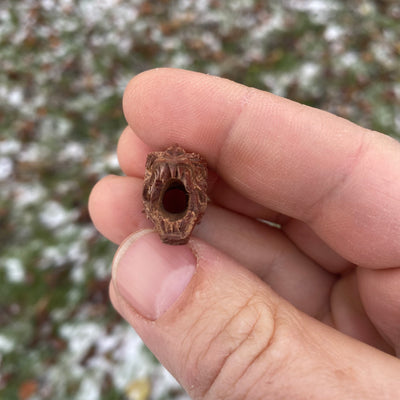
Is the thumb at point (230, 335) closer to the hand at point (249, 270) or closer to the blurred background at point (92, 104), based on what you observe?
the hand at point (249, 270)

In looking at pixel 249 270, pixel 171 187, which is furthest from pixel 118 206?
pixel 249 270

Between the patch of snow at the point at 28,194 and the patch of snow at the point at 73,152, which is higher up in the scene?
the patch of snow at the point at 73,152

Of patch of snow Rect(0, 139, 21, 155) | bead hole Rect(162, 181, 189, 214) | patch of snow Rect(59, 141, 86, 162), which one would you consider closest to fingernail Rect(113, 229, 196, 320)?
bead hole Rect(162, 181, 189, 214)

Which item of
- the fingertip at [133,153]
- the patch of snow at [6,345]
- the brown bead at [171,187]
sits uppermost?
the brown bead at [171,187]

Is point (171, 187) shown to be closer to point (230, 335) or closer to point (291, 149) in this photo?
point (291, 149)

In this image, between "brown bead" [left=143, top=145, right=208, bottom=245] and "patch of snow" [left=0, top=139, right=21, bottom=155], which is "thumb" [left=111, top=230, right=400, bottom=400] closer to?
"brown bead" [left=143, top=145, right=208, bottom=245]

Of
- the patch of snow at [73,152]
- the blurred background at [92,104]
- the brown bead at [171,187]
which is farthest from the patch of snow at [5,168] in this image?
the brown bead at [171,187]

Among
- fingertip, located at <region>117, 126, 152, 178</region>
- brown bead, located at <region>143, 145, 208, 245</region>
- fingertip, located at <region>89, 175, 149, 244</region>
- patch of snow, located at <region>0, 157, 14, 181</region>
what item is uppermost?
brown bead, located at <region>143, 145, 208, 245</region>

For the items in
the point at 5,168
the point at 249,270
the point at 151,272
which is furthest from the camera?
the point at 5,168
